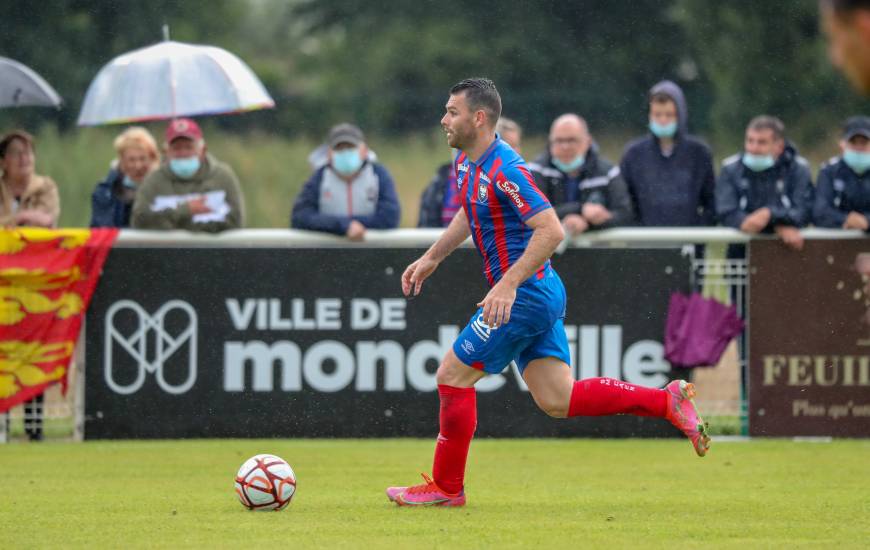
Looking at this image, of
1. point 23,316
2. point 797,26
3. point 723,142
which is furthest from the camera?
point 797,26

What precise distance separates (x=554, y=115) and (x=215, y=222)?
16.9m

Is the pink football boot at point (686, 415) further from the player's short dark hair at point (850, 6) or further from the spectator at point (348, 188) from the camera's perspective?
the player's short dark hair at point (850, 6)

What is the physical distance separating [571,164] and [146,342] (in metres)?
3.37

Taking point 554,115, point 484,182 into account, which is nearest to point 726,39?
point 554,115

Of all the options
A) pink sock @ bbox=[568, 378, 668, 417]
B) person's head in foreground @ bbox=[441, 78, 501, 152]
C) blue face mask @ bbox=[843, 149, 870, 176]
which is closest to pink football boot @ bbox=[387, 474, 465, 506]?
pink sock @ bbox=[568, 378, 668, 417]

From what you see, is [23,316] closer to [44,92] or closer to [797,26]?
[44,92]

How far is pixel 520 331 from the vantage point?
8117mm

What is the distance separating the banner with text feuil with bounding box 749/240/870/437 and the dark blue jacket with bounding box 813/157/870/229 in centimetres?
30

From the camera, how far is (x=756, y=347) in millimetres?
11672

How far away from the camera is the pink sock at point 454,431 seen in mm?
8258

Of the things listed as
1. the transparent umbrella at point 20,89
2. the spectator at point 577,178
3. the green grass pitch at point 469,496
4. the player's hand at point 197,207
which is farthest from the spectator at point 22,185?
the spectator at point 577,178

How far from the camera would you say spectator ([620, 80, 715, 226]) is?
12203 millimetres

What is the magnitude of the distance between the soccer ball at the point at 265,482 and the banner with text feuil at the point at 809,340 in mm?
4710

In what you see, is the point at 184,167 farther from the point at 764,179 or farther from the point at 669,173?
the point at 764,179
